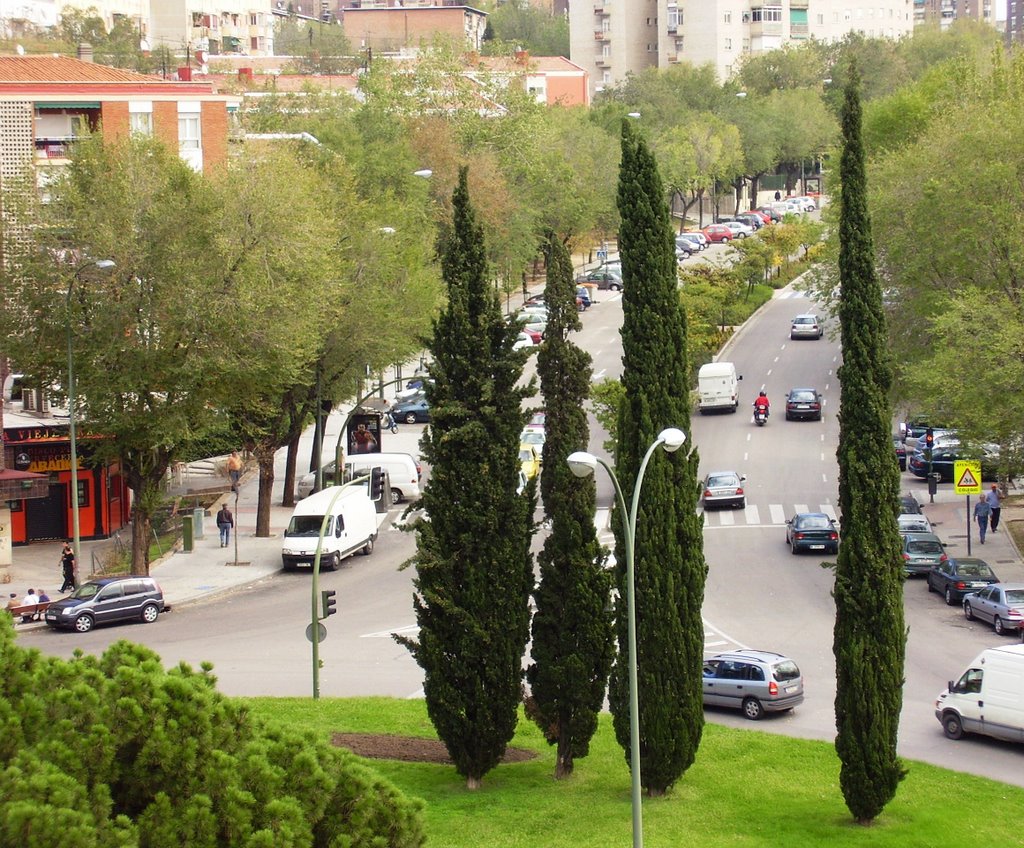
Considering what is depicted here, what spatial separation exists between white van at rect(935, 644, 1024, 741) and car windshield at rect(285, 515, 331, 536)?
20.2 m

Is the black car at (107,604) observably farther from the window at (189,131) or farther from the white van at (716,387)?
the white van at (716,387)

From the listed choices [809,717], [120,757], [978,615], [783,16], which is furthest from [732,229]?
[120,757]

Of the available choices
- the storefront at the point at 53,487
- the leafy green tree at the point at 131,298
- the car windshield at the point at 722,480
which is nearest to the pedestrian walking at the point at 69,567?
the leafy green tree at the point at 131,298

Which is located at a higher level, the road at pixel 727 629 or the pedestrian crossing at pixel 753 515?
the pedestrian crossing at pixel 753 515

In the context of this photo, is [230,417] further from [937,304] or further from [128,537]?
[937,304]

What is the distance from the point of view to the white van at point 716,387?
60219 mm

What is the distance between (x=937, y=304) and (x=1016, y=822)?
23258 millimetres

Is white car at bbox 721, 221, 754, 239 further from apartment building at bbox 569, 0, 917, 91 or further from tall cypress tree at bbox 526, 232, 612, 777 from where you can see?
tall cypress tree at bbox 526, 232, 612, 777

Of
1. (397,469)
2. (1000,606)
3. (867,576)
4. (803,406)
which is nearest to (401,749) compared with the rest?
(867,576)

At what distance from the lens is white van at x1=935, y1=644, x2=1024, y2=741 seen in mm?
25062

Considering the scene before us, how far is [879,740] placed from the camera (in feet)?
71.4

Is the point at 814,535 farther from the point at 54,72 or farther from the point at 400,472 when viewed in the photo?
the point at 54,72

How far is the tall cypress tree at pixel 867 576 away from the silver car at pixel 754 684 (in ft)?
16.8

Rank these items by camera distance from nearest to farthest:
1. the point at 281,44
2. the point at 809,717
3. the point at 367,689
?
the point at 809,717, the point at 367,689, the point at 281,44
